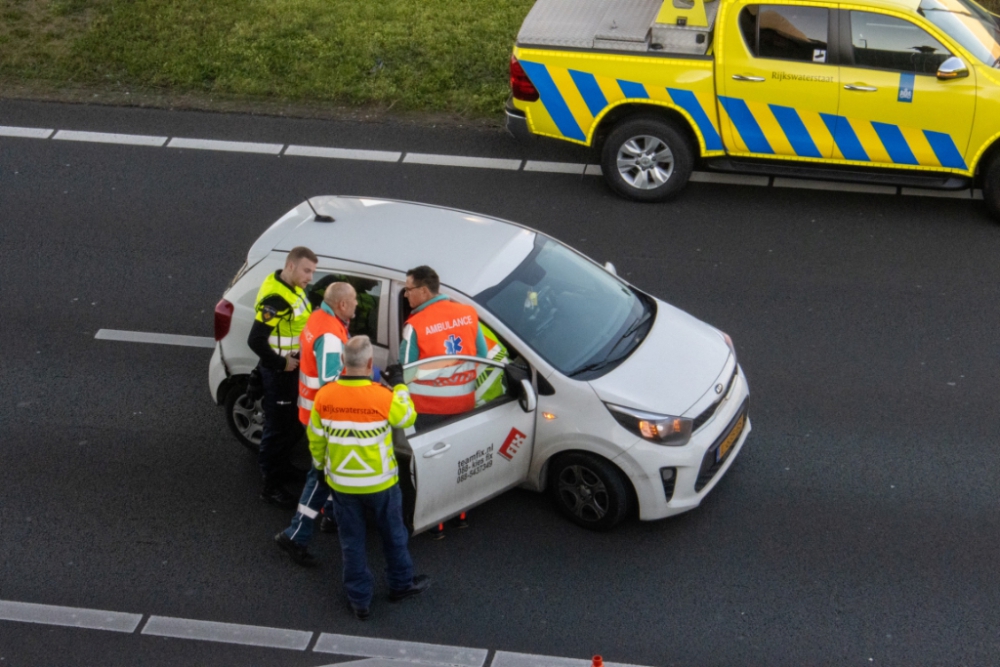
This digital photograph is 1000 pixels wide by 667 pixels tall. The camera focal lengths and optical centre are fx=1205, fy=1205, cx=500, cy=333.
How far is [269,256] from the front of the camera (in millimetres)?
7879

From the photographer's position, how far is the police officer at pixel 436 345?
23.1 ft

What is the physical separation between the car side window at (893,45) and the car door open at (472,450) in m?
5.33

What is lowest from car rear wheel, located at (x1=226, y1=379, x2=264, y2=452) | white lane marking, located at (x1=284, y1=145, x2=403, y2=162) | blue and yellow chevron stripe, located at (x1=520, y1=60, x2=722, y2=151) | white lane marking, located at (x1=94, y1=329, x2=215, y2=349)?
white lane marking, located at (x1=284, y1=145, x2=403, y2=162)

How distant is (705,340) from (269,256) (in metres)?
2.91

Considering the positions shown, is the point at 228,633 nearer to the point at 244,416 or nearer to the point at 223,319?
the point at 244,416

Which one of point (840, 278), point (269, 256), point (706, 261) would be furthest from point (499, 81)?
point (269, 256)

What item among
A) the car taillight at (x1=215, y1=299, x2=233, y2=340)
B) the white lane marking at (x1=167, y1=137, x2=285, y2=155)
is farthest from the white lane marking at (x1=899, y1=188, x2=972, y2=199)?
the car taillight at (x1=215, y1=299, x2=233, y2=340)

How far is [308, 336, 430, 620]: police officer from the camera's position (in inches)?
250

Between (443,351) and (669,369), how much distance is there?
1.46 metres

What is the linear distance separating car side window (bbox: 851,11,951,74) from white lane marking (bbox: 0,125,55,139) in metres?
8.38

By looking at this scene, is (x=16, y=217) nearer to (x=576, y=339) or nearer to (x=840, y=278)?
(x=576, y=339)

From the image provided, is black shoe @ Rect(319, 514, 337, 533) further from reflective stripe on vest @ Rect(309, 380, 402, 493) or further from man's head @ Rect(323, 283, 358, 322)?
man's head @ Rect(323, 283, 358, 322)

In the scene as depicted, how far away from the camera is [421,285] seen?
7.07m

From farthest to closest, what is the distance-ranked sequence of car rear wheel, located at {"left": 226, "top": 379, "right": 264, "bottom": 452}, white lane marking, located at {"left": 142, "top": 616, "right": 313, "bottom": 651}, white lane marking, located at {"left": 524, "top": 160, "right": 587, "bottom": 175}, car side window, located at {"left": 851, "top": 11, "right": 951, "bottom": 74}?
white lane marking, located at {"left": 524, "top": 160, "right": 587, "bottom": 175} → car side window, located at {"left": 851, "top": 11, "right": 951, "bottom": 74} → car rear wheel, located at {"left": 226, "top": 379, "right": 264, "bottom": 452} → white lane marking, located at {"left": 142, "top": 616, "right": 313, "bottom": 651}
